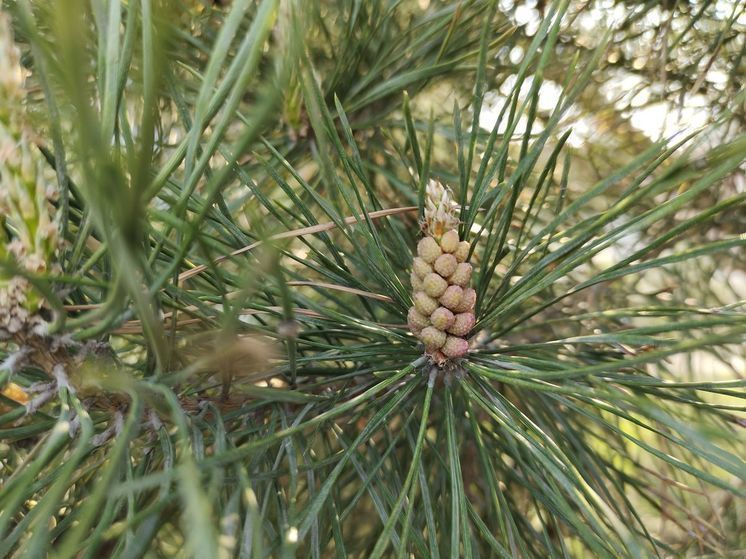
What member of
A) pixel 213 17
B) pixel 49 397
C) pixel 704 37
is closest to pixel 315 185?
pixel 213 17

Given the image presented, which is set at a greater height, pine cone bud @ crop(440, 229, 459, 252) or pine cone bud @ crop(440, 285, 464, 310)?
pine cone bud @ crop(440, 229, 459, 252)

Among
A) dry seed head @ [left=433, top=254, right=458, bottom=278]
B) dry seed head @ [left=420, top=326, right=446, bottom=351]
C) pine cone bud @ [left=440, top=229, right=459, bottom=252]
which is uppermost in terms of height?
pine cone bud @ [left=440, top=229, right=459, bottom=252]

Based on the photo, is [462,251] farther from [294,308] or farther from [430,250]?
[294,308]

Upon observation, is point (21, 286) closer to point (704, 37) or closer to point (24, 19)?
point (24, 19)

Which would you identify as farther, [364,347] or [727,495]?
[727,495]

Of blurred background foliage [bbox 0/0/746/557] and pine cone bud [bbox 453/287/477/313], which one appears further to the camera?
pine cone bud [bbox 453/287/477/313]

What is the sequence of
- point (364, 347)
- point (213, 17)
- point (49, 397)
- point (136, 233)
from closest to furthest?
point (136, 233), point (49, 397), point (364, 347), point (213, 17)
